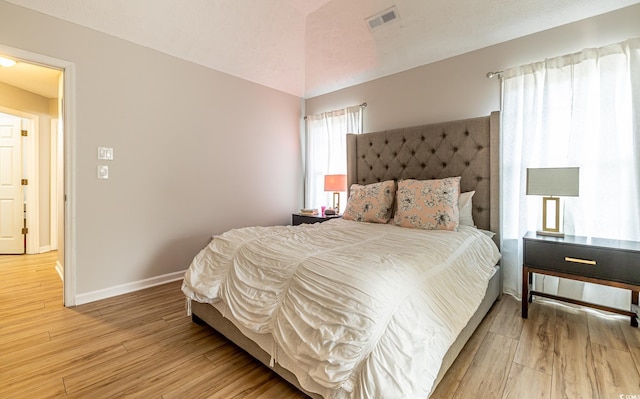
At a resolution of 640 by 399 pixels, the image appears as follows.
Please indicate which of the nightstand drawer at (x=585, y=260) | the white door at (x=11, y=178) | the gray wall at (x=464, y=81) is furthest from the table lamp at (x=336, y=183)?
the white door at (x=11, y=178)

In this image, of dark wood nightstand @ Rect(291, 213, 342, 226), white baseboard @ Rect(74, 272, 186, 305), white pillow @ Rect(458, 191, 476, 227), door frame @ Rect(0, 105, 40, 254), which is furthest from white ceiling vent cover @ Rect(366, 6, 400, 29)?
door frame @ Rect(0, 105, 40, 254)

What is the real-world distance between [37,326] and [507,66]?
4463mm

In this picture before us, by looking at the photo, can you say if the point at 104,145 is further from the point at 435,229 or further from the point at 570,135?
the point at 570,135

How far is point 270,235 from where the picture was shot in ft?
6.54

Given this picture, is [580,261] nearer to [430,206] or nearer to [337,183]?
[430,206]

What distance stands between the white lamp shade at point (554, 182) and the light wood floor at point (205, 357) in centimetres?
97

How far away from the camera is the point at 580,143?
2223 mm

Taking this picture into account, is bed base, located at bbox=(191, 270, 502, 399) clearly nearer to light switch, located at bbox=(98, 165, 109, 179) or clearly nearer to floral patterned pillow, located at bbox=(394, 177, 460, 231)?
floral patterned pillow, located at bbox=(394, 177, 460, 231)

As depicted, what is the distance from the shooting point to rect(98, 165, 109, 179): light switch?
2.53m

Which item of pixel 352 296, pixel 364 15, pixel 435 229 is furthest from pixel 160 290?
pixel 364 15

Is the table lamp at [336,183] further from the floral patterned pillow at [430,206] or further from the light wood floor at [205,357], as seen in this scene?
the light wood floor at [205,357]

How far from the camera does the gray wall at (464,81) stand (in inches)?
85.9

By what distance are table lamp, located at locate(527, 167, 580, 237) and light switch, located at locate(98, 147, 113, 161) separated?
3.68m

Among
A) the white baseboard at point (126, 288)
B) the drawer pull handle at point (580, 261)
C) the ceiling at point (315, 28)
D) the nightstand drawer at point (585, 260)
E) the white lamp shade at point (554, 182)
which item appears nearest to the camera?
the nightstand drawer at point (585, 260)
